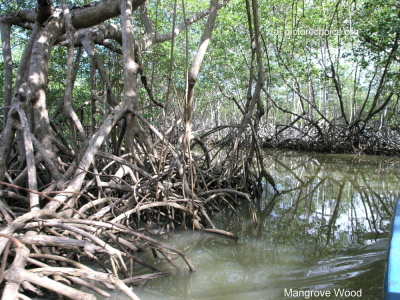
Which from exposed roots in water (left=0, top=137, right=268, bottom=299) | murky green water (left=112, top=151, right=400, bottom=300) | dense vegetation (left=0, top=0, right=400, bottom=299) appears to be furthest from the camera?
murky green water (left=112, top=151, right=400, bottom=300)

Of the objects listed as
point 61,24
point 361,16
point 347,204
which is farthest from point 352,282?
point 361,16

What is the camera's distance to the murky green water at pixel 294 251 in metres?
2.18

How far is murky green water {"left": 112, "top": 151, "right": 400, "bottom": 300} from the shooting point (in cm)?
218

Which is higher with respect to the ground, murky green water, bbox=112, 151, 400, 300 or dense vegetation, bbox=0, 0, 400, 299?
dense vegetation, bbox=0, 0, 400, 299

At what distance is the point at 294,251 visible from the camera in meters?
2.91

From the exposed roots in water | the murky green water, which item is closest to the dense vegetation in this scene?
the exposed roots in water

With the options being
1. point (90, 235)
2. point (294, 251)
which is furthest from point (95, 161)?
point (294, 251)

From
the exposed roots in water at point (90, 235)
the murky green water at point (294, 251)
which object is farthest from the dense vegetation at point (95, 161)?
the murky green water at point (294, 251)

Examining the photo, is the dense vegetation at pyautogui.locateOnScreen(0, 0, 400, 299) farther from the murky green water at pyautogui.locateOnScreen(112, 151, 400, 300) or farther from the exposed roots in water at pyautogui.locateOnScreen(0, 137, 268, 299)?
the murky green water at pyautogui.locateOnScreen(112, 151, 400, 300)

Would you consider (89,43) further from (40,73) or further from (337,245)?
(337,245)

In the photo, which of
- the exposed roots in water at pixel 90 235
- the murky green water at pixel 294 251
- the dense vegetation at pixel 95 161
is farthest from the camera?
the murky green water at pixel 294 251

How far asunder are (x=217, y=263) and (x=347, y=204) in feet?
8.91

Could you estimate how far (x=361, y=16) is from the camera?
28.7 feet

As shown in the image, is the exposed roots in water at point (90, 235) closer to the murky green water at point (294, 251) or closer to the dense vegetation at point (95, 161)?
the dense vegetation at point (95, 161)
